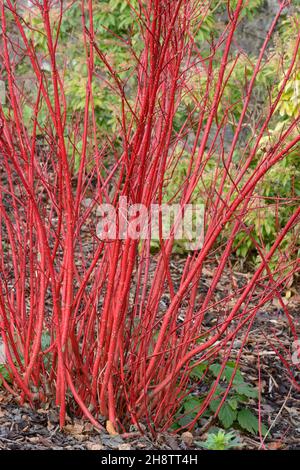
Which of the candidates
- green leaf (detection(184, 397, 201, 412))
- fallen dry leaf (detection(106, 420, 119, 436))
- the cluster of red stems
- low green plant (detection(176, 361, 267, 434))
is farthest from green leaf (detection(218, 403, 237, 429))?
fallen dry leaf (detection(106, 420, 119, 436))

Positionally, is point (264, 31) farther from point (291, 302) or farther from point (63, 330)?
point (63, 330)

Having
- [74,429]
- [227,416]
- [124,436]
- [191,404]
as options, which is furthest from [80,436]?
[227,416]

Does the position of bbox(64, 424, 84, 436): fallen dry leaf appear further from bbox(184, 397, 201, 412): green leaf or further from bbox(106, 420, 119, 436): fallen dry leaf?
bbox(184, 397, 201, 412): green leaf

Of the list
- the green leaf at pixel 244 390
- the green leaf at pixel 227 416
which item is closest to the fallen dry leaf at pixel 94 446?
the green leaf at pixel 227 416

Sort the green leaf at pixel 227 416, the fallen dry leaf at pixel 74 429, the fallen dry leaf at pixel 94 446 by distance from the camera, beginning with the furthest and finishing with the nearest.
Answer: the green leaf at pixel 227 416
the fallen dry leaf at pixel 74 429
the fallen dry leaf at pixel 94 446

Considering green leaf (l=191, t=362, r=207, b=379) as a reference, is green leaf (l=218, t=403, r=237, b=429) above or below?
below

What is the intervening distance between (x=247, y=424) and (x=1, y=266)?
46.6 inches

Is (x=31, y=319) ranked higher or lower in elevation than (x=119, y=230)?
lower

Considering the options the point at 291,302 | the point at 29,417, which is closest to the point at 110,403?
the point at 29,417

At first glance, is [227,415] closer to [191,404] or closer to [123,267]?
[191,404]

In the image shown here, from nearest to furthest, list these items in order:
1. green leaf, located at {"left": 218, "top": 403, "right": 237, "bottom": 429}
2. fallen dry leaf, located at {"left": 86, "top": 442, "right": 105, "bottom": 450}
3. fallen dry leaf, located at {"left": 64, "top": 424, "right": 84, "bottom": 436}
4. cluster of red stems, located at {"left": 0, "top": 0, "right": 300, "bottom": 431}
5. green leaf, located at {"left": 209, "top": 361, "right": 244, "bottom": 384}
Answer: cluster of red stems, located at {"left": 0, "top": 0, "right": 300, "bottom": 431}
fallen dry leaf, located at {"left": 86, "top": 442, "right": 105, "bottom": 450}
fallen dry leaf, located at {"left": 64, "top": 424, "right": 84, "bottom": 436}
green leaf, located at {"left": 218, "top": 403, "right": 237, "bottom": 429}
green leaf, located at {"left": 209, "top": 361, "right": 244, "bottom": 384}

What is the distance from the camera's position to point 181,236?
4926mm

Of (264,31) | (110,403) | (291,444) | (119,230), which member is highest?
(264,31)

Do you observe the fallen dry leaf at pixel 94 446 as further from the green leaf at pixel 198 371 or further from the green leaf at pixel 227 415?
the green leaf at pixel 198 371
